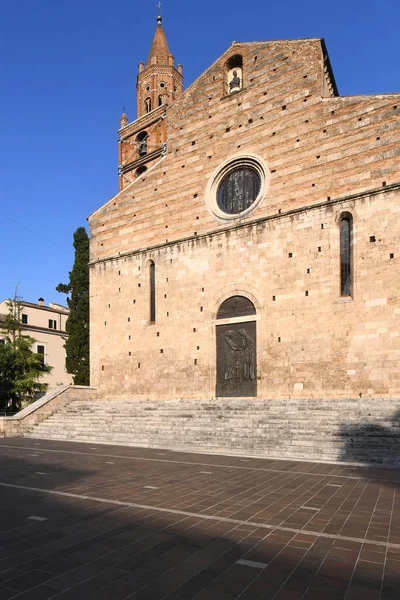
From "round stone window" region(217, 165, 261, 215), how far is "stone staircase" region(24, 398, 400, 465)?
814 cm

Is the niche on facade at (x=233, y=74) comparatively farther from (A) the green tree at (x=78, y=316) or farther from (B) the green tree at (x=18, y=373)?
(B) the green tree at (x=18, y=373)

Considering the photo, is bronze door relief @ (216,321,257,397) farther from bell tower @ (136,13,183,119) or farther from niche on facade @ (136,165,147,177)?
bell tower @ (136,13,183,119)

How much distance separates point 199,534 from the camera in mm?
5113

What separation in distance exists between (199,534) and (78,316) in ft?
76.4

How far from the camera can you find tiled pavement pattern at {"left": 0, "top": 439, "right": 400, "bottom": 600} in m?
3.76

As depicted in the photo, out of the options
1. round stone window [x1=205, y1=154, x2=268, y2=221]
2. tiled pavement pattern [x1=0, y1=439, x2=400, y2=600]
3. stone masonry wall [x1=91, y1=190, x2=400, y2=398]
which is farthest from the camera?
Result: round stone window [x1=205, y1=154, x2=268, y2=221]

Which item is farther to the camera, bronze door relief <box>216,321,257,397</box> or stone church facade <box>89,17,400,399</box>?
bronze door relief <box>216,321,257,397</box>

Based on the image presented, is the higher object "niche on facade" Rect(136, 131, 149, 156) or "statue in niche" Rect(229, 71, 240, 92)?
"niche on facade" Rect(136, 131, 149, 156)

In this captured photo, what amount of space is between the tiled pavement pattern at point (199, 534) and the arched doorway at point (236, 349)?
8.26m

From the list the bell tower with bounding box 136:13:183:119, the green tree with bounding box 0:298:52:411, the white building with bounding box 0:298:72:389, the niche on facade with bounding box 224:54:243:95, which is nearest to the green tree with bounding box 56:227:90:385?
the green tree with bounding box 0:298:52:411

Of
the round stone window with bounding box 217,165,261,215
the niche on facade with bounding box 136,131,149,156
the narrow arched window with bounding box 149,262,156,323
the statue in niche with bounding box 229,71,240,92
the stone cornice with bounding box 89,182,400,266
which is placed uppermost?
the niche on facade with bounding box 136,131,149,156

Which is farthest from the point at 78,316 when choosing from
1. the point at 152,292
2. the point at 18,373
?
the point at 152,292

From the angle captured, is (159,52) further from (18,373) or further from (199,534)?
(199,534)

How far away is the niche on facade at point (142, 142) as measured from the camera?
3128 cm
